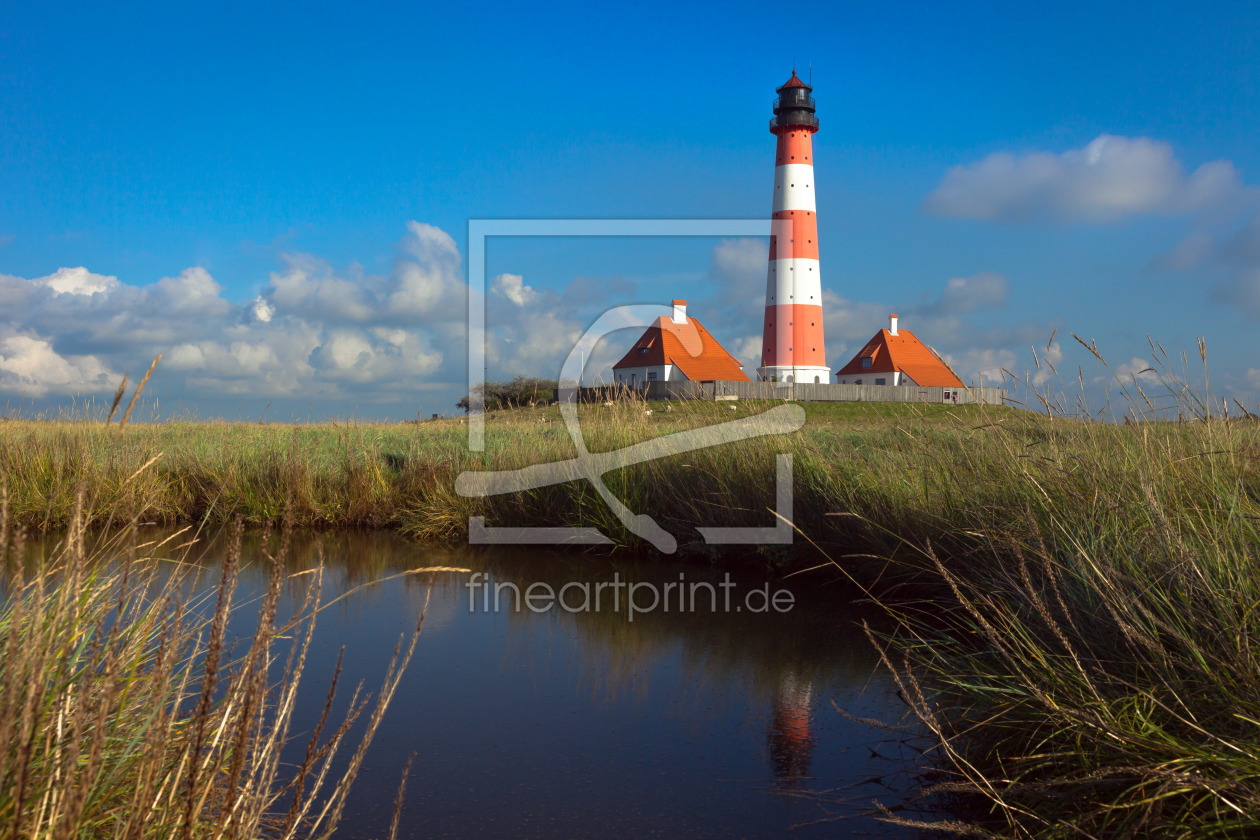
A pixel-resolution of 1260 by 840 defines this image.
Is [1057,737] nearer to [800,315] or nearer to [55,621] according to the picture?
[55,621]

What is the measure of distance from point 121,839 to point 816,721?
2.79m

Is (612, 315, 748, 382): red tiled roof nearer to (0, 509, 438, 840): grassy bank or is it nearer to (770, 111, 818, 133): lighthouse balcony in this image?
(770, 111, 818, 133): lighthouse balcony

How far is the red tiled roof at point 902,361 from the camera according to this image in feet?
131

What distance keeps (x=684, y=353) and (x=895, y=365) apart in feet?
35.7

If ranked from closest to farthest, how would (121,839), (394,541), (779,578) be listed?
(121,839)
(779,578)
(394,541)

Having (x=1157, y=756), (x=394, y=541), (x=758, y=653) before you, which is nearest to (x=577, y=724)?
(x=758, y=653)

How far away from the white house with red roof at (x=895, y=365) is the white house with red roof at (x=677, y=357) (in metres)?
6.08

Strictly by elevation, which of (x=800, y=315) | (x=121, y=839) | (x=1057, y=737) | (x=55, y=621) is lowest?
(x=1057, y=737)

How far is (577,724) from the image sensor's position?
362cm

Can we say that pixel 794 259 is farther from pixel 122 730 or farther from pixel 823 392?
pixel 122 730

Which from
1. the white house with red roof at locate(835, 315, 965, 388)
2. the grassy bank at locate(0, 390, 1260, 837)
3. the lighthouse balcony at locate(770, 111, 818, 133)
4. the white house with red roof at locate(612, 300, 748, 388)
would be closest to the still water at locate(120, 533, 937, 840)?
the grassy bank at locate(0, 390, 1260, 837)

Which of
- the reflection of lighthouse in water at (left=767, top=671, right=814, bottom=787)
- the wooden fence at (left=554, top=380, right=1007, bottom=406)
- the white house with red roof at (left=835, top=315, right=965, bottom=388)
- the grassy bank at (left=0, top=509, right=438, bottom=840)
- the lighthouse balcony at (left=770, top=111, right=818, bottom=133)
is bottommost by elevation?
the reflection of lighthouse in water at (left=767, top=671, right=814, bottom=787)

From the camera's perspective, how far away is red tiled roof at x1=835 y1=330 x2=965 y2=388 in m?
39.9

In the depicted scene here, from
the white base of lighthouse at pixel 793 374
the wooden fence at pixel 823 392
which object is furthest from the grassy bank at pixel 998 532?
the white base of lighthouse at pixel 793 374
